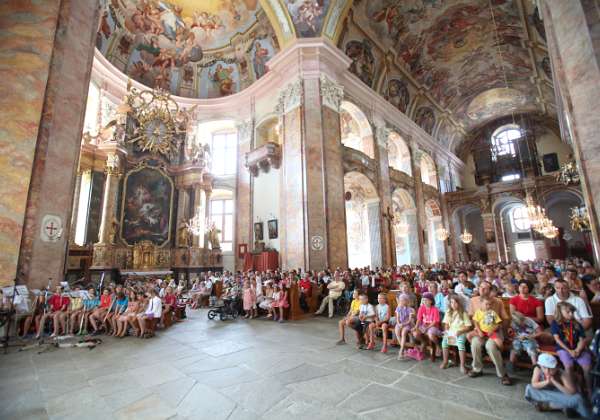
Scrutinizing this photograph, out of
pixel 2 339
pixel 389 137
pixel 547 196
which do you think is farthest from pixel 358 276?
pixel 547 196

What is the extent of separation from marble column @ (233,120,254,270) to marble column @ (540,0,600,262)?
39.6 ft

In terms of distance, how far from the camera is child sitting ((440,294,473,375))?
3706 millimetres

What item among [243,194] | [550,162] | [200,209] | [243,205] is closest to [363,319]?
[243,205]

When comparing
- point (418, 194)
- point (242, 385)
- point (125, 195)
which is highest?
point (418, 194)

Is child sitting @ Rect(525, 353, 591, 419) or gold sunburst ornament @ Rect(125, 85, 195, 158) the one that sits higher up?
gold sunburst ornament @ Rect(125, 85, 195, 158)

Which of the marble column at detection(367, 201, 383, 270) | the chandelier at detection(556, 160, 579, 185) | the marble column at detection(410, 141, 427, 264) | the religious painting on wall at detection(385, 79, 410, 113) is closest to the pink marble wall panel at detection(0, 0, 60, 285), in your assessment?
the marble column at detection(367, 201, 383, 270)

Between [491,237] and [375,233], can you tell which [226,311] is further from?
[491,237]

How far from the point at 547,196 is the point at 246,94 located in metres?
20.6

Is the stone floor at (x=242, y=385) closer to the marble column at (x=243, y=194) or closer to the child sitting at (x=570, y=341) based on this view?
the child sitting at (x=570, y=341)

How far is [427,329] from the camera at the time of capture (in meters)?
4.22

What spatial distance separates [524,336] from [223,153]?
17.2 meters

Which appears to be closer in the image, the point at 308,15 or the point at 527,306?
the point at 527,306

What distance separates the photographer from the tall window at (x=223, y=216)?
17391 millimetres

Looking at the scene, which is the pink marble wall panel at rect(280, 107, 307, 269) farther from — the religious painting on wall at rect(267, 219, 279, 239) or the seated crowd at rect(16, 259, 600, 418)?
the seated crowd at rect(16, 259, 600, 418)
